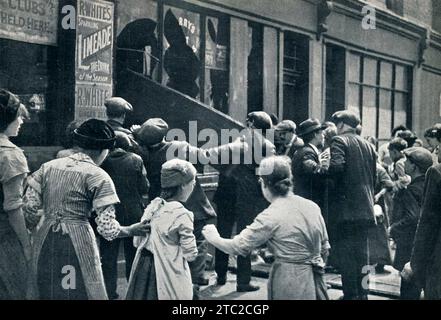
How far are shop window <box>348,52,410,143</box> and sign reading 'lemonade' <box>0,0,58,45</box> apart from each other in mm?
8995

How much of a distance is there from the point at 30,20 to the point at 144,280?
3548 mm

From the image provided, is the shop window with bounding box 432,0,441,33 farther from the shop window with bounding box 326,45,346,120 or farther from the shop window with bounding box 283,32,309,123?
the shop window with bounding box 283,32,309,123

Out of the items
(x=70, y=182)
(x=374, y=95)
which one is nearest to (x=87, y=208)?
(x=70, y=182)

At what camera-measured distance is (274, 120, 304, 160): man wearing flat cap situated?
765 centimetres

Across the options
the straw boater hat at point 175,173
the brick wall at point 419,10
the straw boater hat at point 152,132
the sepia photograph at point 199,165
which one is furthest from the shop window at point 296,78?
the straw boater hat at point 175,173

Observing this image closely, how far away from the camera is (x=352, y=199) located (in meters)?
6.71

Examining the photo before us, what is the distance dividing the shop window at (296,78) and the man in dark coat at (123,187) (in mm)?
7011

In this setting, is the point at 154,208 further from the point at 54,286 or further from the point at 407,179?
the point at 407,179

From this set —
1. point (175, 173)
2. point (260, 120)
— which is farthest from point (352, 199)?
point (175, 173)

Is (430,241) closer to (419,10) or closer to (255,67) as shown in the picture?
(255,67)

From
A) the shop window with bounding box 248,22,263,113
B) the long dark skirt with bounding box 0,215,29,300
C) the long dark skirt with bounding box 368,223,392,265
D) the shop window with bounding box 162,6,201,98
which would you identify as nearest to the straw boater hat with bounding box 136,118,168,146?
the long dark skirt with bounding box 0,215,29,300

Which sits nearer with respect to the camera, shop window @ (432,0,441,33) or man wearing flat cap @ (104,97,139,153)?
man wearing flat cap @ (104,97,139,153)
